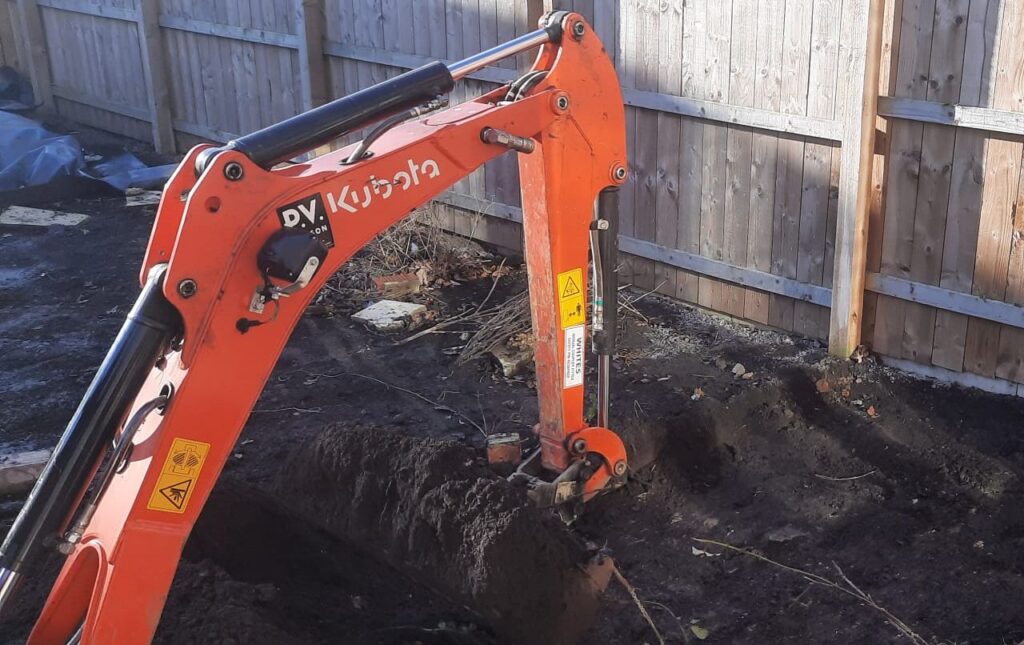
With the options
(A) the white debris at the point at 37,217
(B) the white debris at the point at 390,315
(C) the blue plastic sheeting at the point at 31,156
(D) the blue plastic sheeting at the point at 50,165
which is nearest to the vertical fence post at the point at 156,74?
(D) the blue plastic sheeting at the point at 50,165

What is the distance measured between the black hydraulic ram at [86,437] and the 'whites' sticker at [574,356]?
1.75 meters

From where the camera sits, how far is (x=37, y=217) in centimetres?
973

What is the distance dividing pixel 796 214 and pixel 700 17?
126 centimetres

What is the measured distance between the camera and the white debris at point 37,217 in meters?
9.59

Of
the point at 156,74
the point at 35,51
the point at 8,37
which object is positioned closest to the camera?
the point at 156,74

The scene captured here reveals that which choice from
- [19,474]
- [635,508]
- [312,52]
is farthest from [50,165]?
[635,508]

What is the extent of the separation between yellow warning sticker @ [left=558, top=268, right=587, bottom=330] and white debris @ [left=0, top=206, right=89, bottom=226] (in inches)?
269

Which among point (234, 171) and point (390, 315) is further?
point (390, 315)

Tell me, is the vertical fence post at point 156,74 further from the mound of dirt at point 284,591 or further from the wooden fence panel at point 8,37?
the mound of dirt at point 284,591

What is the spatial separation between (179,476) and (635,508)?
2600 millimetres

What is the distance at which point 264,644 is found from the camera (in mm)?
3691

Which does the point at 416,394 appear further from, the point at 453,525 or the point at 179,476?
the point at 179,476

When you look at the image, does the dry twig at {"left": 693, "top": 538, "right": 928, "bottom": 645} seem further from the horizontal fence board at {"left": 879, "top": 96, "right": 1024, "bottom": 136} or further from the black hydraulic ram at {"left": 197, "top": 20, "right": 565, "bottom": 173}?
the black hydraulic ram at {"left": 197, "top": 20, "right": 565, "bottom": 173}

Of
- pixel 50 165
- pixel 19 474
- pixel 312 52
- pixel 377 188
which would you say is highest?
pixel 377 188
